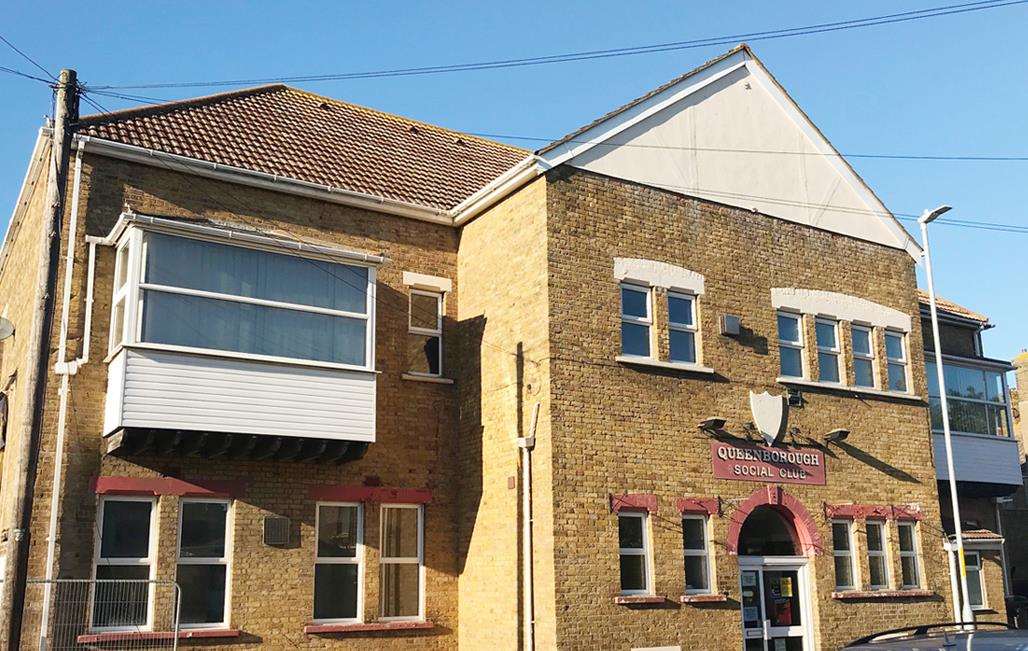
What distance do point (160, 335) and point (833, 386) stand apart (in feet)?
39.5

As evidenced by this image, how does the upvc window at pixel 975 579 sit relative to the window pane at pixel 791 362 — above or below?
below

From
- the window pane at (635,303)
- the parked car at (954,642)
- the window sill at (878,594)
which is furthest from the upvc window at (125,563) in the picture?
the window sill at (878,594)

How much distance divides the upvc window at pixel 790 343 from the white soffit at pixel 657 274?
222 centimetres

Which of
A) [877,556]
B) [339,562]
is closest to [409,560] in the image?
[339,562]

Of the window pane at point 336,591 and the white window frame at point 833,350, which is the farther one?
the white window frame at point 833,350

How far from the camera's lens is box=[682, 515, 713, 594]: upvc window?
55.5 feet

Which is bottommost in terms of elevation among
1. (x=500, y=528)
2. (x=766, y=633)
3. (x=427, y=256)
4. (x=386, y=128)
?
(x=766, y=633)

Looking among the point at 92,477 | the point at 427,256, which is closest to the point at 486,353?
the point at 427,256

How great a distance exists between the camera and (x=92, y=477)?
15.0 m

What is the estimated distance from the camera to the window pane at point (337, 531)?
16.6 m

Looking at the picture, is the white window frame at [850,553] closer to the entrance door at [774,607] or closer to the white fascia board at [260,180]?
the entrance door at [774,607]

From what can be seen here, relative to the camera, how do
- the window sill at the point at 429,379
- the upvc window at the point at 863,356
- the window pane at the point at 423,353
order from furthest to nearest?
the upvc window at the point at 863,356, the window pane at the point at 423,353, the window sill at the point at 429,379

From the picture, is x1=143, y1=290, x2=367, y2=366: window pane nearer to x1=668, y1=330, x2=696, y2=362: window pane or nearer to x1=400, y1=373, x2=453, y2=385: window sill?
x1=400, y1=373, x2=453, y2=385: window sill

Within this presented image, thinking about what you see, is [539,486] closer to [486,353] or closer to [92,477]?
[486,353]
